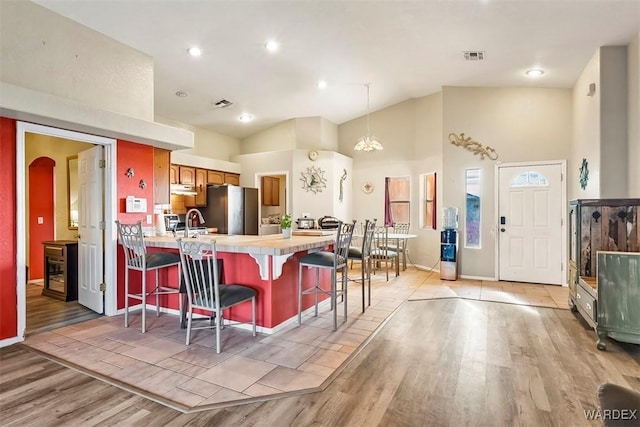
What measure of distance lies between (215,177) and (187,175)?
2.33ft

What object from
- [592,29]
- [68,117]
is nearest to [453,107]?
[592,29]

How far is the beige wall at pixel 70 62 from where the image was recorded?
3076 millimetres

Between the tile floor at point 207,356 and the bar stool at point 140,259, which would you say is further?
the bar stool at point 140,259

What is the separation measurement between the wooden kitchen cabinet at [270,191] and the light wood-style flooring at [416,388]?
5197 mm

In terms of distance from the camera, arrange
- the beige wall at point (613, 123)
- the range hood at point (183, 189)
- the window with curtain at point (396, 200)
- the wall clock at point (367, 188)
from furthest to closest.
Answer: the wall clock at point (367, 188), the window with curtain at point (396, 200), the range hood at point (183, 189), the beige wall at point (613, 123)

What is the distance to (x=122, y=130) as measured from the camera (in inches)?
147

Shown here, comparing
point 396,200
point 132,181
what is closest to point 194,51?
point 132,181

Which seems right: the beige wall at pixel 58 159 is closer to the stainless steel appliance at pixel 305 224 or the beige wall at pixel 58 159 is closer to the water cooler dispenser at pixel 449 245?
the stainless steel appliance at pixel 305 224

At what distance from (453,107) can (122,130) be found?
17.1 ft

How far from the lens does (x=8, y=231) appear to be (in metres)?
3.13

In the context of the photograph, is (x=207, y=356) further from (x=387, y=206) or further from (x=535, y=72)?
(x=535, y=72)

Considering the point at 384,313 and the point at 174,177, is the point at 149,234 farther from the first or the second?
the point at 384,313

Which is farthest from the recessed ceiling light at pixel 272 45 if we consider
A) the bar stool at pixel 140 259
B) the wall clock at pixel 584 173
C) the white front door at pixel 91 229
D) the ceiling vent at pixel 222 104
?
the wall clock at pixel 584 173

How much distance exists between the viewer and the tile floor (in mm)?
2309
